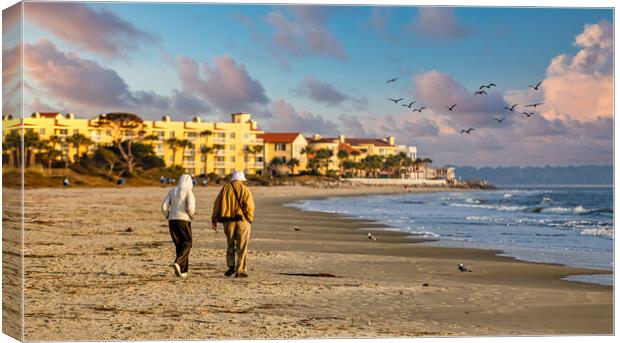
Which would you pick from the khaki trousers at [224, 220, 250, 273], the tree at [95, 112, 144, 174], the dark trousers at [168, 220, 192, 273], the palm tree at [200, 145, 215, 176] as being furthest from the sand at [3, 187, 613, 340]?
the tree at [95, 112, 144, 174]

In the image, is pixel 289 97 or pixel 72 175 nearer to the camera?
pixel 289 97

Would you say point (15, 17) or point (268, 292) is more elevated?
point (15, 17)

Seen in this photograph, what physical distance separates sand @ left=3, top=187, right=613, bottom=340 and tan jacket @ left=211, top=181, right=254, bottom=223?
0.89 m

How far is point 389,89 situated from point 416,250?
460cm

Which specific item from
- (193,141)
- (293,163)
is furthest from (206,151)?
(293,163)

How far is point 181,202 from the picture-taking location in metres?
11.1

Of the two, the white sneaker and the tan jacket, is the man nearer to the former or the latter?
the tan jacket

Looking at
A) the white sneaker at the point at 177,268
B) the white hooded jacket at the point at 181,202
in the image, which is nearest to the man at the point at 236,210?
the white hooded jacket at the point at 181,202

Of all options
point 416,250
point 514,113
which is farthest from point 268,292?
point 416,250

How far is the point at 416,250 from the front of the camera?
16828 mm

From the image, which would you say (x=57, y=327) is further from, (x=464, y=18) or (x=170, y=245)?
(x=170, y=245)

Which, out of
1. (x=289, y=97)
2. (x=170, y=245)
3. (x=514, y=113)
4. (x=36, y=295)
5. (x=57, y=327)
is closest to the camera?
(x=57, y=327)

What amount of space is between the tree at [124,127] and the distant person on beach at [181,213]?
54.4 m

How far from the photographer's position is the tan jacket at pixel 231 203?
1107 centimetres
